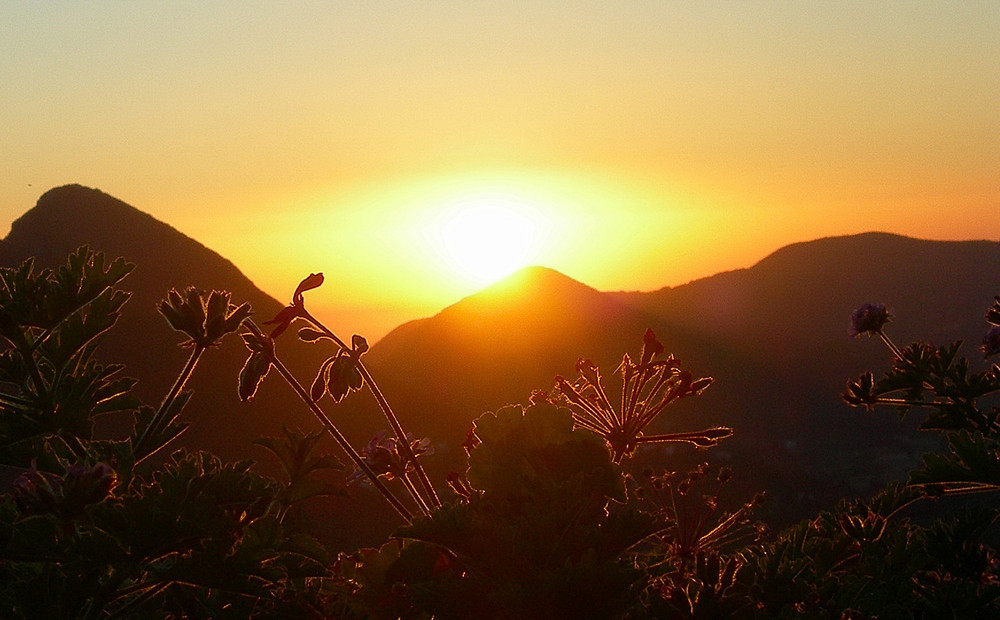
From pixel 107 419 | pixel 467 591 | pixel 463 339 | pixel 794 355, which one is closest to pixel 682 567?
pixel 467 591

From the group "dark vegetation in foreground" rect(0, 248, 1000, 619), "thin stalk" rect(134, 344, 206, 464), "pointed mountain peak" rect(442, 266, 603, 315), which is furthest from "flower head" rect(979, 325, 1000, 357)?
"pointed mountain peak" rect(442, 266, 603, 315)

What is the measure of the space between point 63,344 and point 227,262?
98.5 m

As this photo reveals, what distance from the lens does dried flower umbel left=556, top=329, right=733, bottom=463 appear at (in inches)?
161

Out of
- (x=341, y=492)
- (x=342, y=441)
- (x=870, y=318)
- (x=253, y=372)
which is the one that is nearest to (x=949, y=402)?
(x=870, y=318)

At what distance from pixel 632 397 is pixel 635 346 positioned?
96235 mm

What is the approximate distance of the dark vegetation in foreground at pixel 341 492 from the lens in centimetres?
308

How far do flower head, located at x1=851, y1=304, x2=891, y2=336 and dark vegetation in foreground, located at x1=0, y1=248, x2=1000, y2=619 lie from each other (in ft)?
11.2

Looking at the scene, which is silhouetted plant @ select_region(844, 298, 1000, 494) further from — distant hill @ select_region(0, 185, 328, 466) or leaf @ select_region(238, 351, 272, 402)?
distant hill @ select_region(0, 185, 328, 466)

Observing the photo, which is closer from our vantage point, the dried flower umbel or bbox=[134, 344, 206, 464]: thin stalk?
bbox=[134, 344, 206, 464]: thin stalk

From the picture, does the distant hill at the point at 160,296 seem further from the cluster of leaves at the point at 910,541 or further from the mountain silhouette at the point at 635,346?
the cluster of leaves at the point at 910,541

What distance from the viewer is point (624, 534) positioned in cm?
314

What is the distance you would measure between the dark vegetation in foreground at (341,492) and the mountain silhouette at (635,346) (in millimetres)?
51553

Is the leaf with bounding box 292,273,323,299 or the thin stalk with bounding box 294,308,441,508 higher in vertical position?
the leaf with bounding box 292,273,323,299

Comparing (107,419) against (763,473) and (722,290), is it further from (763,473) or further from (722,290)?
(722,290)
